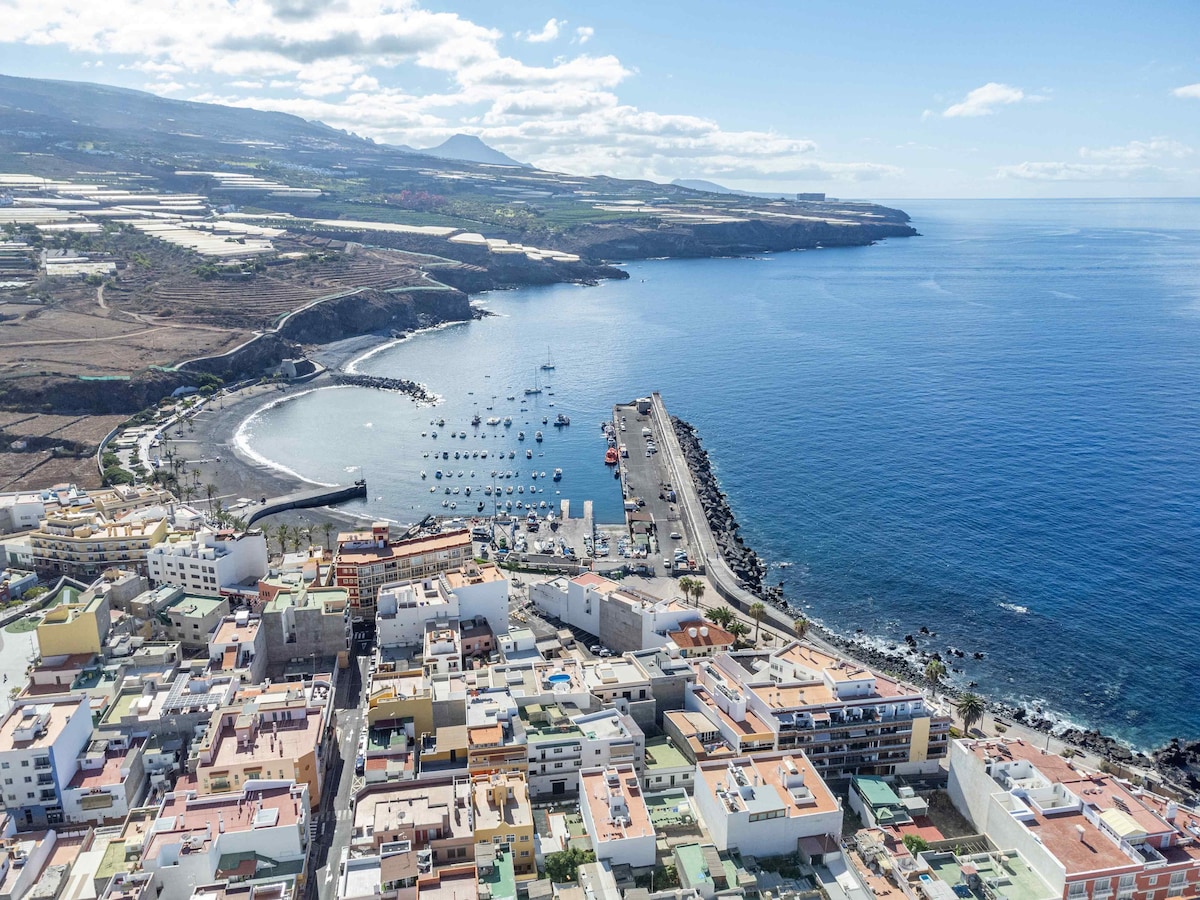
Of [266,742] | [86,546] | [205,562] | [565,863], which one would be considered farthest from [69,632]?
[565,863]

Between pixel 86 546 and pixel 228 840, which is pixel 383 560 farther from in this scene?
pixel 228 840

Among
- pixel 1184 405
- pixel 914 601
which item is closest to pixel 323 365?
pixel 914 601

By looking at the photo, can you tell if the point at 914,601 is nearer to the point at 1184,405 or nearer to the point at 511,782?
the point at 511,782

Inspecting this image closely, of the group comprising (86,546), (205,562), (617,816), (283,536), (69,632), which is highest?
(205,562)

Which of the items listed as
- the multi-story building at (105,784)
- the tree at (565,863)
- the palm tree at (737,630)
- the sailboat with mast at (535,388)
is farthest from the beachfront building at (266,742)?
the sailboat with mast at (535,388)

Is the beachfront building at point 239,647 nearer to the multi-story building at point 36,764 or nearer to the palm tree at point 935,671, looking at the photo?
the multi-story building at point 36,764

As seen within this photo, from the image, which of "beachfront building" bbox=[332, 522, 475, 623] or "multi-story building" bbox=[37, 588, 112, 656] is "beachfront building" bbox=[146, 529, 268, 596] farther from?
"multi-story building" bbox=[37, 588, 112, 656]
